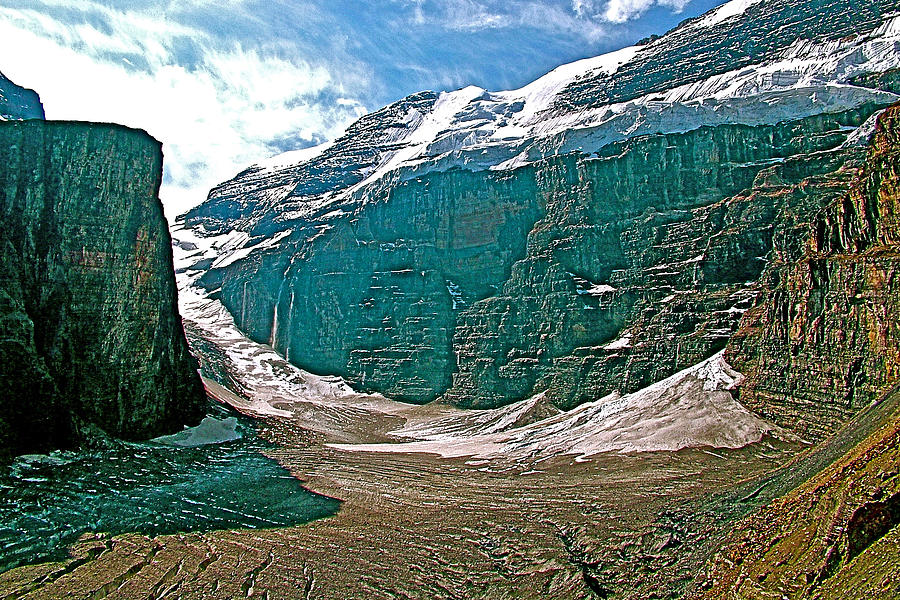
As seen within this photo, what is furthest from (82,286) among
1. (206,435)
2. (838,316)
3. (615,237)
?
(615,237)

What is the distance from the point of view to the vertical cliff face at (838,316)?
188 ft

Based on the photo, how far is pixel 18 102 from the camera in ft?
409

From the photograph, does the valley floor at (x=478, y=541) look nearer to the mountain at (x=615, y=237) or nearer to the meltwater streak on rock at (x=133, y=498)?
the meltwater streak on rock at (x=133, y=498)

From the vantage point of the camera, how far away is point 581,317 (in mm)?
106312

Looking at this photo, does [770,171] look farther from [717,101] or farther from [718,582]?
[718,582]

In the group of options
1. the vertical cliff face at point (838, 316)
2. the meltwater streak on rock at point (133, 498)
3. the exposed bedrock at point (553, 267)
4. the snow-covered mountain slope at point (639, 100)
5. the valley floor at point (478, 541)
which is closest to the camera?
the valley floor at point (478, 541)

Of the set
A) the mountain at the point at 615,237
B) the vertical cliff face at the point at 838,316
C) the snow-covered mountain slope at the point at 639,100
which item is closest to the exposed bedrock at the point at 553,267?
the mountain at the point at 615,237

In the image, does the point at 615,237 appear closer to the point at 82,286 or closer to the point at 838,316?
the point at 838,316

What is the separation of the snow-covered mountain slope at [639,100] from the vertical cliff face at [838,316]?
4174cm

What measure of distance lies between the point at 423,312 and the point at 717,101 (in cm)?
6386

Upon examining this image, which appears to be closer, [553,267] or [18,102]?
[553,267]

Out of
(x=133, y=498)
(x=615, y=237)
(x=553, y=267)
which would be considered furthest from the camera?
(x=553, y=267)

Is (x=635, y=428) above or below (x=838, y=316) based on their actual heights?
below

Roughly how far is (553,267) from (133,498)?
78.8m
